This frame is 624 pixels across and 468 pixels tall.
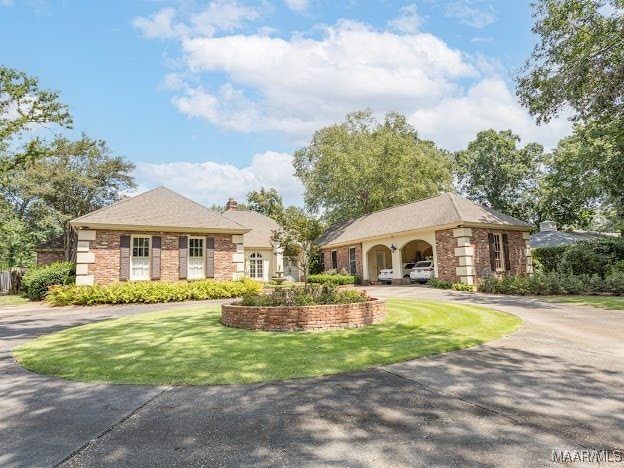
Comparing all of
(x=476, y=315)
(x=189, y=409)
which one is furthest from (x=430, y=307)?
(x=189, y=409)

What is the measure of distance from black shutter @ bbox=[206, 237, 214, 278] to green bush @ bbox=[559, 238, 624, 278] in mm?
18702

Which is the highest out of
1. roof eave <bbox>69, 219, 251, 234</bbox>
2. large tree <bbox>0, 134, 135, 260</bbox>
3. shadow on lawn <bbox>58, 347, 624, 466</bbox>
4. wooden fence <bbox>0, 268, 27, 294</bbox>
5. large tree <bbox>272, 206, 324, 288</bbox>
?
large tree <bbox>0, 134, 135, 260</bbox>

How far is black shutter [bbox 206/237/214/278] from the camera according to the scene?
19.5m

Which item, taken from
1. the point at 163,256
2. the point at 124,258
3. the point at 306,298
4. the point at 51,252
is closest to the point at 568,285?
the point at 306,298

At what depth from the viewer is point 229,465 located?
2900mm

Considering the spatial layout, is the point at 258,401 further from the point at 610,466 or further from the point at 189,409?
the point at 610,466

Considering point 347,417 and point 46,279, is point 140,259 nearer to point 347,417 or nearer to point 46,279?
point 46,279

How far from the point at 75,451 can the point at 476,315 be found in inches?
379

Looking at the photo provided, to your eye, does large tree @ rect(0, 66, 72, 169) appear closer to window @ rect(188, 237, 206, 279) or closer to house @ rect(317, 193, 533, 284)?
window @ rect(188, 237, 206, 279)

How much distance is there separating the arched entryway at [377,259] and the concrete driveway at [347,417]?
2080 centimetres

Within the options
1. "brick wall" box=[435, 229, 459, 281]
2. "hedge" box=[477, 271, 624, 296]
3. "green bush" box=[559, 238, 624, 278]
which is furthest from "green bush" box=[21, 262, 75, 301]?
"green bush" box=[559, 238, 624, 278]

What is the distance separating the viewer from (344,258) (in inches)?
1143

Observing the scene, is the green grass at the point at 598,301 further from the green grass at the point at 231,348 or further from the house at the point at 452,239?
the house at the point at 452,239

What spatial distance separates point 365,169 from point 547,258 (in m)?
16.4
